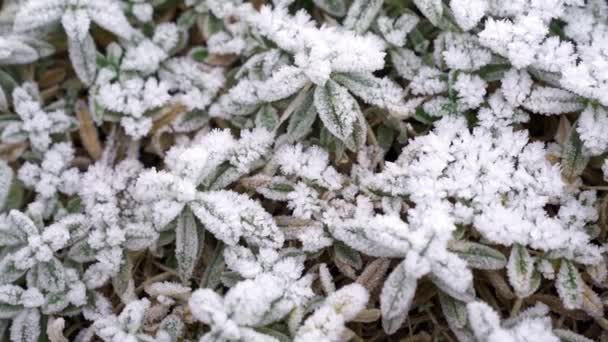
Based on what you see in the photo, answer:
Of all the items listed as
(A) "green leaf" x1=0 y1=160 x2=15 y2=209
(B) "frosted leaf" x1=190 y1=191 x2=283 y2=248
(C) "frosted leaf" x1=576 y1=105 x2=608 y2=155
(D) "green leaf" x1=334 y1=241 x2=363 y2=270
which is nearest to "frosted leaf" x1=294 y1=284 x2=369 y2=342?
(D) "green leaf" x1=334 y1=241 x2=363 y2=270

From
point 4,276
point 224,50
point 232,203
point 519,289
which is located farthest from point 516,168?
point 4,276

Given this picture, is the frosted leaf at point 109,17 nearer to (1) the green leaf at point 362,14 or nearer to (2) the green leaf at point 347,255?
(1) the green leaf at point 362,14

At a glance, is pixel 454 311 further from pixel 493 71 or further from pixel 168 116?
pixel 168 116

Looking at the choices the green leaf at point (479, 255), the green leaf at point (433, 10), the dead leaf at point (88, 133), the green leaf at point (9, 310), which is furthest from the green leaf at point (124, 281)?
the green leaf at point (433, 10)

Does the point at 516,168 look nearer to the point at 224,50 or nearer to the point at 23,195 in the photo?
the point at 224,50

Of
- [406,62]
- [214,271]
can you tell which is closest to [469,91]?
[406,62]
